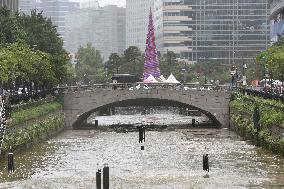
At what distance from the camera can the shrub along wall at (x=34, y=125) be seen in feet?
209

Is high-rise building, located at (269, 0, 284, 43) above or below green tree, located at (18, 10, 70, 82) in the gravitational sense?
above

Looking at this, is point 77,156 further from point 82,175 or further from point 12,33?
point 12,33

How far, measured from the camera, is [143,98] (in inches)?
4146

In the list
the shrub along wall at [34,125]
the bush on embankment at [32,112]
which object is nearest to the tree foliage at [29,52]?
the bush on embankment at [32,112]

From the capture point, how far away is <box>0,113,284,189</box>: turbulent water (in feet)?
153

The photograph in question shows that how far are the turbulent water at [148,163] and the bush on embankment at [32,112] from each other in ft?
9.97

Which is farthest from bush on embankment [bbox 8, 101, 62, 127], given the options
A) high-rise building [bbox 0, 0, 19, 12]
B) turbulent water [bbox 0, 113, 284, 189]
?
high-rise building [bbox 0, 0, 19, 12]

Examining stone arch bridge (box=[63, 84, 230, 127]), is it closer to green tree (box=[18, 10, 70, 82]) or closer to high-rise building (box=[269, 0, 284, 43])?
green tree (box=[18, 10, 70, 82])

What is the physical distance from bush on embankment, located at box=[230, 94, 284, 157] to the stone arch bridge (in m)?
4.06

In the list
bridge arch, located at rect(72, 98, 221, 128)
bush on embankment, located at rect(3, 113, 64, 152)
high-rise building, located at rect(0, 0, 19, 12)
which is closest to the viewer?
bush on embankment, located at rect(3, 113, 64, 152)

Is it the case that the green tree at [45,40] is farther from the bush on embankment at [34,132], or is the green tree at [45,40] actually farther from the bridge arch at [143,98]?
the bush on embankment at [34,132]

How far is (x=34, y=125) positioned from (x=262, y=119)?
23627 millimetres

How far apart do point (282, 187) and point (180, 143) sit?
107ft

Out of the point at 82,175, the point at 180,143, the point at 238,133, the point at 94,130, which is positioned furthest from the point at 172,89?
the point at 82,175
